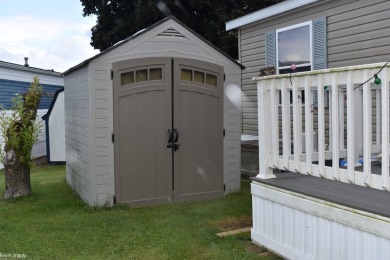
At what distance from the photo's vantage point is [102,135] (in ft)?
19.0

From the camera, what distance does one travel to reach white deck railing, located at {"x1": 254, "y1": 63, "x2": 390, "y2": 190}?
9.52 ft

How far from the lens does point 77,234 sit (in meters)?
4.70

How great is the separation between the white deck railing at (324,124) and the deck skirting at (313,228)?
0.22 m

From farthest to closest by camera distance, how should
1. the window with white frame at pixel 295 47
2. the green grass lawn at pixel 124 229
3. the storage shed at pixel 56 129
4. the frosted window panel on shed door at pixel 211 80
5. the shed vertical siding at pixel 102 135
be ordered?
the storage shed at pixel 56 129 < the window with white frame at pixel 295 47 < the frosted window panel on shed door at pixel 211 80 < the shed vertical siding at pixel 102 135 < the green grass lawn at pixel 124 229

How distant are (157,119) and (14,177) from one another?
104 inches

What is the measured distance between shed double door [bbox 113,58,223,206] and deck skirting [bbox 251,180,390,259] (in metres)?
2.25

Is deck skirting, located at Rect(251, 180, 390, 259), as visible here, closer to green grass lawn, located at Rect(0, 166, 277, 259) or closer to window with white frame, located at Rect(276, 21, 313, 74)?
green grass lawn, located at Rect(0, 166, 277, 259)

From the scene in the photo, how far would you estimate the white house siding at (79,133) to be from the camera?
233 inches

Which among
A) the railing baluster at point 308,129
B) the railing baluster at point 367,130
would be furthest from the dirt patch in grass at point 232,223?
the railing baluster at point 367,130

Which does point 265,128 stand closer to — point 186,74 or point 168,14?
point 186,74

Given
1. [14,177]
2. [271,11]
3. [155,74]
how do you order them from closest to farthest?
[155,74] < [14,177] < [271,11]

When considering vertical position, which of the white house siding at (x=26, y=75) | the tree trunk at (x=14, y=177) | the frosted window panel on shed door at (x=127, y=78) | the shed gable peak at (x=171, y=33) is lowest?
the tree trunk at (x=14, y=177)

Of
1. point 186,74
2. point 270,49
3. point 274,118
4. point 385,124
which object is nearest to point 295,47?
point 270,49

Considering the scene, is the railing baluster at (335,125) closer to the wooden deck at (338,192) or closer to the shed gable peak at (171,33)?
the wooden deck at (338,192)
